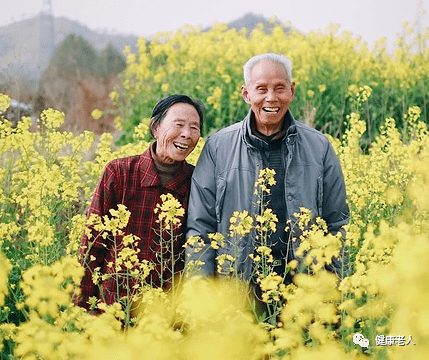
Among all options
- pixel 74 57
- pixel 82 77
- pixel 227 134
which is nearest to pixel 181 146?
pixel 227 134

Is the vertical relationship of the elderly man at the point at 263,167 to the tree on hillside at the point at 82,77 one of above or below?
below

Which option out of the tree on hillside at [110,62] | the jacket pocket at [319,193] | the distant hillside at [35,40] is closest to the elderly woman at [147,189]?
the jacket pocket at [319,193]

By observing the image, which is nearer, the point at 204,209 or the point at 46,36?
the point at 204,209

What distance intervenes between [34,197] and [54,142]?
89 centimetres

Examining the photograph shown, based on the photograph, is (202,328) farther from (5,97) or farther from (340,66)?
(340,66)

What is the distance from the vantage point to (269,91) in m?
3.65

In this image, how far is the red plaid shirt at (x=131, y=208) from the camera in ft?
11.9

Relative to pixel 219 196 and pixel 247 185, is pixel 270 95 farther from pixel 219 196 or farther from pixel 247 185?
pixel 219 196

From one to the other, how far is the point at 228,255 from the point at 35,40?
59.6 feet

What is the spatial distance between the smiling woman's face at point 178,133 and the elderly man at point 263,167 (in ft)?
0.65

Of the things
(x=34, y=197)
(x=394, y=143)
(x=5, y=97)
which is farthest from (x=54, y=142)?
(x=394, y=143)

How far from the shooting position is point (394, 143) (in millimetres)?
5480

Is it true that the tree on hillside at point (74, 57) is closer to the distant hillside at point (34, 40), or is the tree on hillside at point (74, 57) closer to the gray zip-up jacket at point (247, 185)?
the distant hillside at point (34, 40)

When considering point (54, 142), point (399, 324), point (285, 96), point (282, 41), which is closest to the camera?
point (399, 324)
